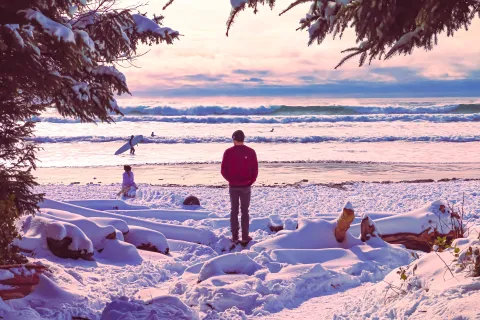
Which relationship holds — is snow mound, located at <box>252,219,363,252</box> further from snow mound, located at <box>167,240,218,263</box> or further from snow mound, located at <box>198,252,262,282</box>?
snow mound, located at <box>198,252,262,282</box>

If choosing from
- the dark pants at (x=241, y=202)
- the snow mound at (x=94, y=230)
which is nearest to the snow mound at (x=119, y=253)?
the snow mound at (x=94, y=230)

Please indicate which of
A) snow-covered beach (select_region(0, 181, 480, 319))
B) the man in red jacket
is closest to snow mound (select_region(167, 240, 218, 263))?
snow-covered beach (select_region(0, 181, 480, 319))

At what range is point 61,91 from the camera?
19.2ft

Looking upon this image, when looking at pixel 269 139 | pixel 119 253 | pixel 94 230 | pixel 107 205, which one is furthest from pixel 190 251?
pixel 269 139

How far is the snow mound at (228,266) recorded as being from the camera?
690 centimetres

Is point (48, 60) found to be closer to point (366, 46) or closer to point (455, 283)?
point (366, 46)

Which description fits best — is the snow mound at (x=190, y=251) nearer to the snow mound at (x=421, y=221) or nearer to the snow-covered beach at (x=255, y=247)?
the snow-covered beach at (x=255, y=247)

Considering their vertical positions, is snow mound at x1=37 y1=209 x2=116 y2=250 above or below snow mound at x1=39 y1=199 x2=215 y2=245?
above

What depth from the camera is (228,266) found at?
7148mm

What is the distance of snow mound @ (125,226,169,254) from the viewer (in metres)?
9.04

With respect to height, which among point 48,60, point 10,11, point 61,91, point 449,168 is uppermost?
point 10,11

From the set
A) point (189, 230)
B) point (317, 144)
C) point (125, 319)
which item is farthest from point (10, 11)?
point (317, 144)

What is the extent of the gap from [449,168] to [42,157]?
2182cm

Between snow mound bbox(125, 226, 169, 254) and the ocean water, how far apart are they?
946cm
